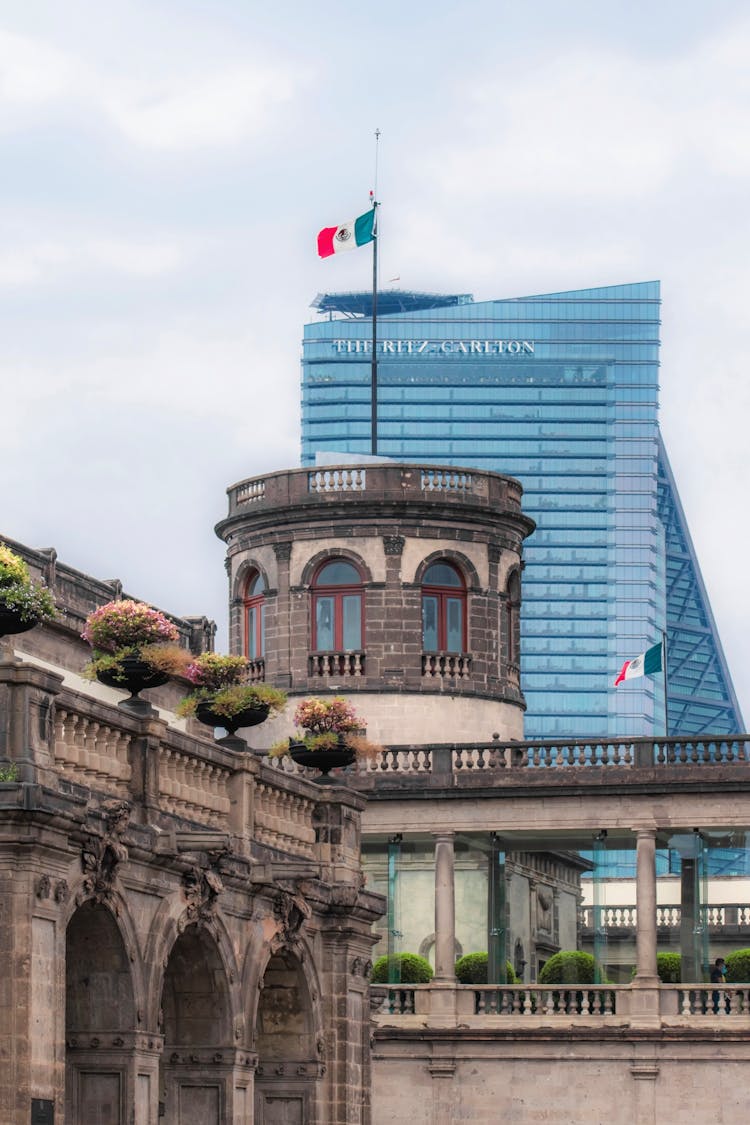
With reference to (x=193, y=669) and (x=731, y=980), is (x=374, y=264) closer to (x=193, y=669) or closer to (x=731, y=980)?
(x=731, y=980)

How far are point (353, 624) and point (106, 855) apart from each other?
37843 mm

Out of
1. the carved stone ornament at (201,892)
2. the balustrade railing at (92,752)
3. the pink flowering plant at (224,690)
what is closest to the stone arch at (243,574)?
the pink flowering plant at (224,690)

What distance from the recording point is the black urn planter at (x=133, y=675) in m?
41.2

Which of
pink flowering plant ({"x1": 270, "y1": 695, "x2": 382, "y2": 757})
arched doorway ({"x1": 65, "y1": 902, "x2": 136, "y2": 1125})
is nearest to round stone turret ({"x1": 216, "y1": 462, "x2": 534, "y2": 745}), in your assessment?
pink flowering plant ({"x1": 270, "y1": 695, "x2": 382, "y2": 757})

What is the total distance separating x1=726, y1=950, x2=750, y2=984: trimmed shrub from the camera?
70.4 metres

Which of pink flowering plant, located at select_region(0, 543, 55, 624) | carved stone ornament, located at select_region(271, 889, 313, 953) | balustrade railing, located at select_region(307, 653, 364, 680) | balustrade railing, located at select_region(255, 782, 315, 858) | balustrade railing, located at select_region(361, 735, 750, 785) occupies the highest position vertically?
balustrade railing, located at select_region(307, 653, 364, 680)

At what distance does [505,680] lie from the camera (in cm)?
7688

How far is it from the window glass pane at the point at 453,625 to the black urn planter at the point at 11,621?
3902 cm

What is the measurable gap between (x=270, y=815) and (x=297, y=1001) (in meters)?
3.41

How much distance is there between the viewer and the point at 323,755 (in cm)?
4928

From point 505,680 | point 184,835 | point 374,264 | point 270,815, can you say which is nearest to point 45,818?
point 184,835

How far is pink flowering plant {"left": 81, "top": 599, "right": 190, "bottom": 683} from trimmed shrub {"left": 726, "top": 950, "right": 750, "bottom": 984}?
104 ft

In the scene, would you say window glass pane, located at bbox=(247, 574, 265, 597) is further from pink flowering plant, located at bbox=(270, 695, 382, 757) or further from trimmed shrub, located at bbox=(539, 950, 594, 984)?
pink flowering plant, located at bbox=(270, 695, 382, 757)

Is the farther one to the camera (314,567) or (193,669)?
(314,567)
